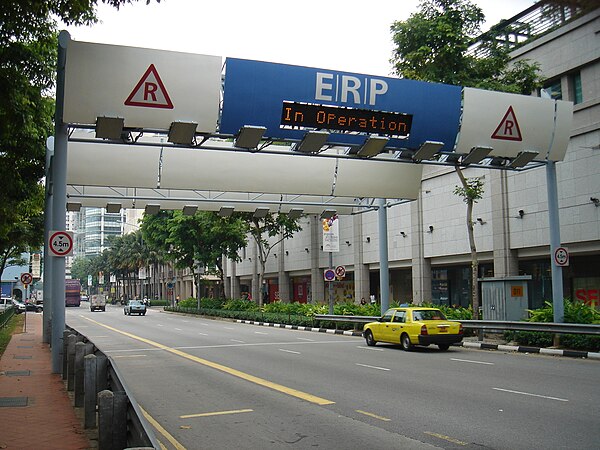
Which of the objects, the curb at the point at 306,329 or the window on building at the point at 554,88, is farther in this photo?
the curb at the point at 306,329

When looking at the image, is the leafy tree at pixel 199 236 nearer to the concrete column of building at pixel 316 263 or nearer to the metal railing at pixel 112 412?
the concrete column of building at pixel 316 263

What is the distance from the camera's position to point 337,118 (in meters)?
17.8

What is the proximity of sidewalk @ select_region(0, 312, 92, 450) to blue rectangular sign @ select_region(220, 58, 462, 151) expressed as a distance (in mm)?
8161

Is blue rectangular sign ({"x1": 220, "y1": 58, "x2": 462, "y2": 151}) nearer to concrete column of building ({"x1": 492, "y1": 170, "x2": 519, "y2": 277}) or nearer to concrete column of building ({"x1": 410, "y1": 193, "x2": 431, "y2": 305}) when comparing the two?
concrete column of building ({"x1": 492, "y1": 170, "x2": 519, "y2": 277})

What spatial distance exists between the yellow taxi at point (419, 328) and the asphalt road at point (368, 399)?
571 mm

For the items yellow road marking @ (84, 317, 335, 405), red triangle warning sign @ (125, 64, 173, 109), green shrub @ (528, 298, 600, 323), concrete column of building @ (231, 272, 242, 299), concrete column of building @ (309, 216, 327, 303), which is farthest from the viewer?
concrete column of building @ (231, 272, 242, 299)

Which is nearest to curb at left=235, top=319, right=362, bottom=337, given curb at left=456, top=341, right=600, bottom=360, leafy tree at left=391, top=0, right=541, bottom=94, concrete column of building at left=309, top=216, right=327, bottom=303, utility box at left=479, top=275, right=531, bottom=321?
utility box at left=479, top=275, right=531, bottom=321

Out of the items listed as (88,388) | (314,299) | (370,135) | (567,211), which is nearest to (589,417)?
(88,388)

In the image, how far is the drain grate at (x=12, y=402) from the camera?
1081 centimetres

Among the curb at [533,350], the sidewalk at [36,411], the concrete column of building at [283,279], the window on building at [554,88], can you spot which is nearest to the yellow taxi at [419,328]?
the curb at [533,350]

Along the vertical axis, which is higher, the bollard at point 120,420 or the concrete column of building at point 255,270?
the concrete column of building at point 255,270

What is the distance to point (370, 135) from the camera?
18516 mm

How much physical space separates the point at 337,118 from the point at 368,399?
29.2ft

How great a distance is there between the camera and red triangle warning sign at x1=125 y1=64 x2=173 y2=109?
52.5ft
